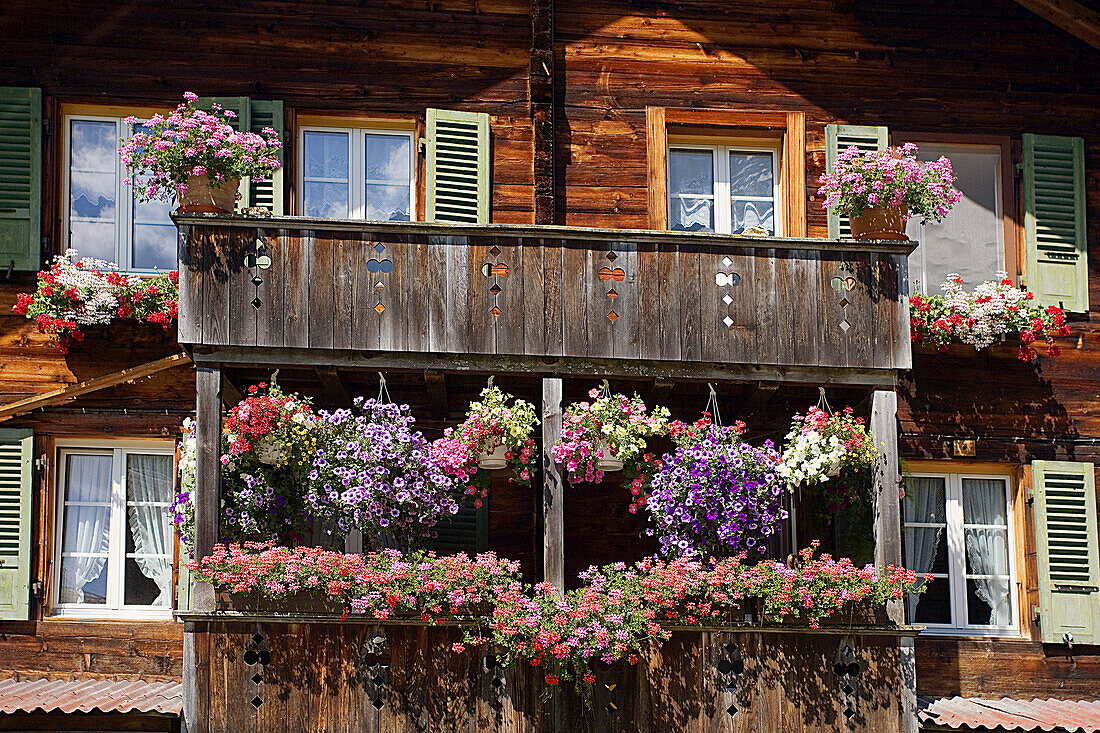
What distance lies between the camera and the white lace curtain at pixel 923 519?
564 inches

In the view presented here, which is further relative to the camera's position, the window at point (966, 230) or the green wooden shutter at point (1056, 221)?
the window at point (966, 230)

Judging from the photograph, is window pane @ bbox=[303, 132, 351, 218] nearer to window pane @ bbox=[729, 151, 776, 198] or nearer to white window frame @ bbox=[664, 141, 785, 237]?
white window frame @ bbox=[664, 141, 785, 237]

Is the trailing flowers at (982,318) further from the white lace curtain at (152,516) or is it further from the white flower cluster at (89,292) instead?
the white flower cluster at (89,292)

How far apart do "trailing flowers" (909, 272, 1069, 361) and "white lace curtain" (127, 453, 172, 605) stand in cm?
679

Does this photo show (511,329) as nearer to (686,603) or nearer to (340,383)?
(340,383)

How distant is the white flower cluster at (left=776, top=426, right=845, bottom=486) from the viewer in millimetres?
12195

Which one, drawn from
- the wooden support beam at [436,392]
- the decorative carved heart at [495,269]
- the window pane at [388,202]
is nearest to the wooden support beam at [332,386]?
the wooden support beam at [436,392]

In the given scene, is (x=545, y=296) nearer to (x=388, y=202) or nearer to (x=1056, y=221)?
(x=388, y=202)

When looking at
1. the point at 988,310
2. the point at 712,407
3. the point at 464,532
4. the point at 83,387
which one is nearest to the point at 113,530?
the point at 83,387

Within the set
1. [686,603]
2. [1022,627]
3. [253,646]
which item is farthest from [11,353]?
[1022,627]

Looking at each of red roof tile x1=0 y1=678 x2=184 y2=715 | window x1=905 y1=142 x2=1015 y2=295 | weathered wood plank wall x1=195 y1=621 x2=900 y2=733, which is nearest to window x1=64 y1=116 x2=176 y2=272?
red roof tile x1=0 y1=678 x2=184 y2=715

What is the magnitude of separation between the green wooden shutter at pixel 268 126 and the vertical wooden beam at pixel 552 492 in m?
3.51

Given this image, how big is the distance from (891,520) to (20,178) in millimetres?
8086

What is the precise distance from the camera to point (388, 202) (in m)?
14.6
